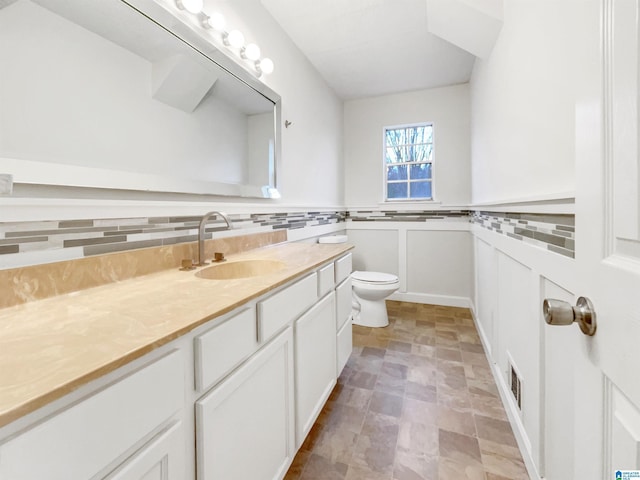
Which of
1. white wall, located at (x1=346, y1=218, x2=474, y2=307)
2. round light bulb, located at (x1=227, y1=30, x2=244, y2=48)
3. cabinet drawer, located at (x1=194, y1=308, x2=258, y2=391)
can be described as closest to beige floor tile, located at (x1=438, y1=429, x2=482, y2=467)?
cabinet drawer, located at (x1=194, y1=308, x2=258, y2=391)

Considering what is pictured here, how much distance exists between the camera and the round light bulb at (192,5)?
1.18 meters

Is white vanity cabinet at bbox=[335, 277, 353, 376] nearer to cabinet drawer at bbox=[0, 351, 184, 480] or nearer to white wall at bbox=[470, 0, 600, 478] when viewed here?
white wall at bbox=[470, 0, 600, 478]

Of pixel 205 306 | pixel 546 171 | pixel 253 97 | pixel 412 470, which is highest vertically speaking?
pixel 253 97

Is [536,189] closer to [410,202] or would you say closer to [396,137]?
[410,202]

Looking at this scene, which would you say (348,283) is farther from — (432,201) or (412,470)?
(432,201)

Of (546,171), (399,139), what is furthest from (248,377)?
(399,139)

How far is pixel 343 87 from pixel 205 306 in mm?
2945

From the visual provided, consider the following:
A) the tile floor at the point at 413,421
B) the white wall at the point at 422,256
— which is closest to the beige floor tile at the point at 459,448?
the tile floor at the point at 413,421

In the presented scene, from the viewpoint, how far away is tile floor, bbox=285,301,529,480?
115 cm

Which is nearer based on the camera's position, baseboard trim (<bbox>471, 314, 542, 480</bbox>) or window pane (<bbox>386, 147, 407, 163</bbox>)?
baseboard trim (<bbox>471, 314, 542, 480</bbox>)

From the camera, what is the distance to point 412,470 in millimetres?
1146

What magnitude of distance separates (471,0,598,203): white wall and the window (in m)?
1.27

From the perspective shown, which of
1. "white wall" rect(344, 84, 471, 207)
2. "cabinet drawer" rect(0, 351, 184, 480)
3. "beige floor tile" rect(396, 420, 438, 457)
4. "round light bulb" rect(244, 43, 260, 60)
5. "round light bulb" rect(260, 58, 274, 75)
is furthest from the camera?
"white wall" rect(344, 84, 471, 207)

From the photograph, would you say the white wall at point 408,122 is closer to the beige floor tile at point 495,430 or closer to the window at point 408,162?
the window at point 408,162
